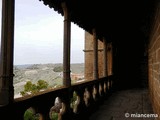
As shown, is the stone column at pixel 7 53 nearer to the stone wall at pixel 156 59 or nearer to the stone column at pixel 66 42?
the stone column at pixel 66 42

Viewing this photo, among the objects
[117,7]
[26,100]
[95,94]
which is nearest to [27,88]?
[95,94]

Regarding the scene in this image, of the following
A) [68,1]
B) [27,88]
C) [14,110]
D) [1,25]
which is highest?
[68,1]

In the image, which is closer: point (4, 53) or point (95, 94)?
point (4, 53)

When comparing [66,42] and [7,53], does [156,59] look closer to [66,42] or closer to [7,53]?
[66,42]

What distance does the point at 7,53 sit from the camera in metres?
2.15

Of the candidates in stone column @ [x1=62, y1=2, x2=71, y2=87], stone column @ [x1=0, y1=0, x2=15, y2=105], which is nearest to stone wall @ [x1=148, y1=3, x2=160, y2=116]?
stone column @ [x1=62, y1=2, x2=71, y2=87]

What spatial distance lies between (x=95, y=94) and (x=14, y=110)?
12.7 ft

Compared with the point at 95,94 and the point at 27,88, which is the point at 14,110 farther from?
the point at 27,88

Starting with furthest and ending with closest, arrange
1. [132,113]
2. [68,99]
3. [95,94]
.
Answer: [95,94], [132,113], [68,99]

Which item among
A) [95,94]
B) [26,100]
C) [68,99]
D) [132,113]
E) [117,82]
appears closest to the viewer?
[26,100]

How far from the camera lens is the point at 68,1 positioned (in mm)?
3855

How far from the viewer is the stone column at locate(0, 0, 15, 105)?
2074 mm

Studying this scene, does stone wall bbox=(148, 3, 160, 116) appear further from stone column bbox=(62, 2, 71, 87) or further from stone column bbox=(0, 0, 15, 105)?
stone column bbox=(0, 0, 15, 105)

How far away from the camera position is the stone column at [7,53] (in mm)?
2074
